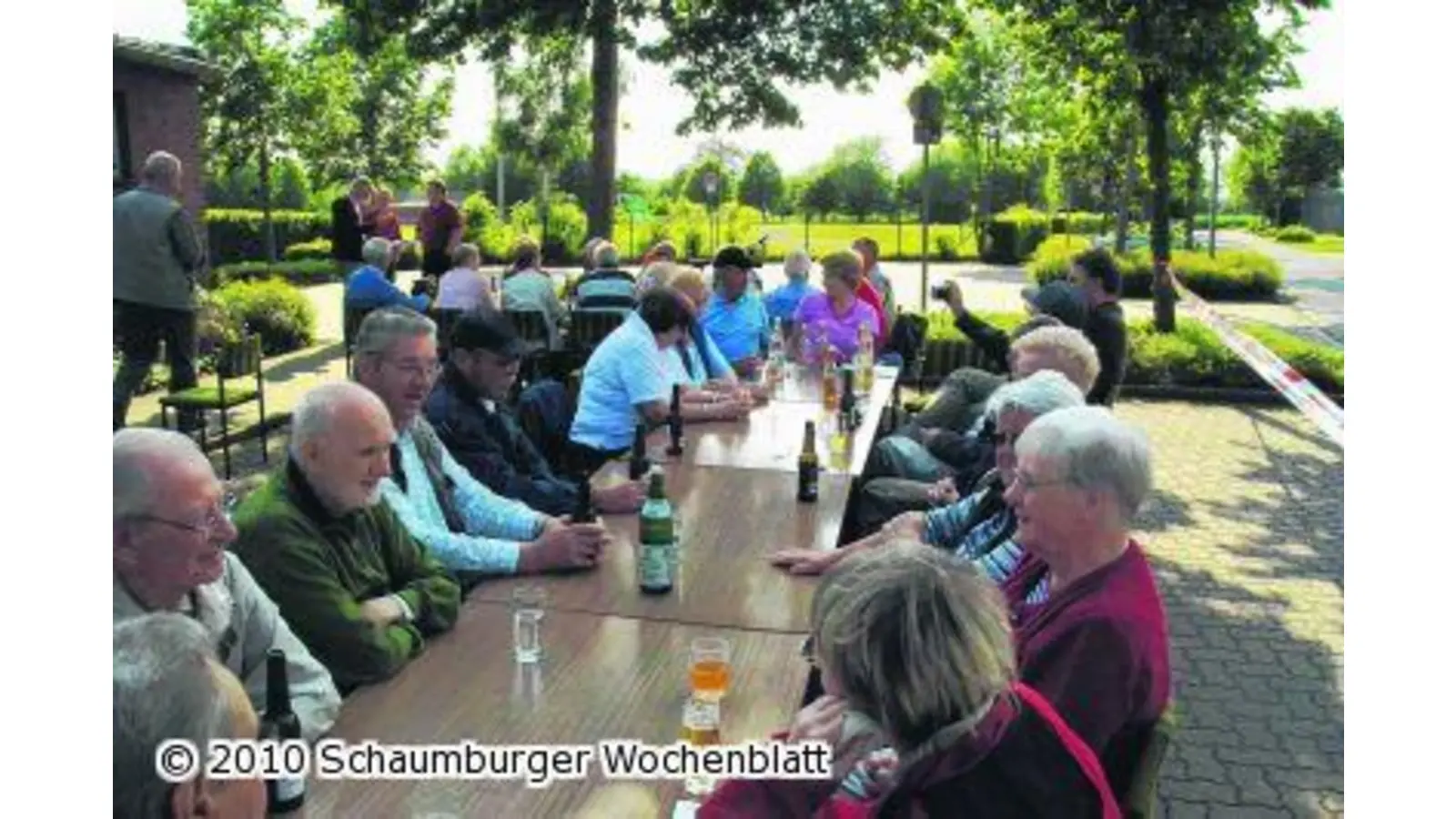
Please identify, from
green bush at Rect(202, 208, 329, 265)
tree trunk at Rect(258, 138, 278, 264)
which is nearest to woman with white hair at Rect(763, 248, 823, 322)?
tree trunk at Rect(258, 138, 278, 264)

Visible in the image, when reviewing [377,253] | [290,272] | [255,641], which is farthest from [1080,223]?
[255,641]

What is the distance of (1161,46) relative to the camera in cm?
1199

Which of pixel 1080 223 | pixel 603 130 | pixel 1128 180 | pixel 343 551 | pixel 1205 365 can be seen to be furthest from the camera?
pixel 1080 223

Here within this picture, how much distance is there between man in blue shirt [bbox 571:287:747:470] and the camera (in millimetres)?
5648

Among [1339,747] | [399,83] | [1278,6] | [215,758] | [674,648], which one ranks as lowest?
[1339,747]

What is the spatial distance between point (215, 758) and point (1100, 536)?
1.83 meters

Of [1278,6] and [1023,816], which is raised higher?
[1278,6]

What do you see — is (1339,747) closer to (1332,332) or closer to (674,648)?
(674,648)

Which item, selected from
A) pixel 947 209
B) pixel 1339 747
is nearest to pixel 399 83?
pixel 947 209

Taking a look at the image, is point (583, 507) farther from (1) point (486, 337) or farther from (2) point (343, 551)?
(2) point (343, 551)

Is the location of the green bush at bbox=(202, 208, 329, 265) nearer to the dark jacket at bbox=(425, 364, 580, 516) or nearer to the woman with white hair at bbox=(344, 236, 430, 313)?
the woman with white hair at bbox=(344, 236, 430, 313)

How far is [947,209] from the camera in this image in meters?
49.0

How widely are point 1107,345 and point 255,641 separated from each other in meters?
4.82

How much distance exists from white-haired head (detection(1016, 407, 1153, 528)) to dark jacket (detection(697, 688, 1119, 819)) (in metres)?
0.87
